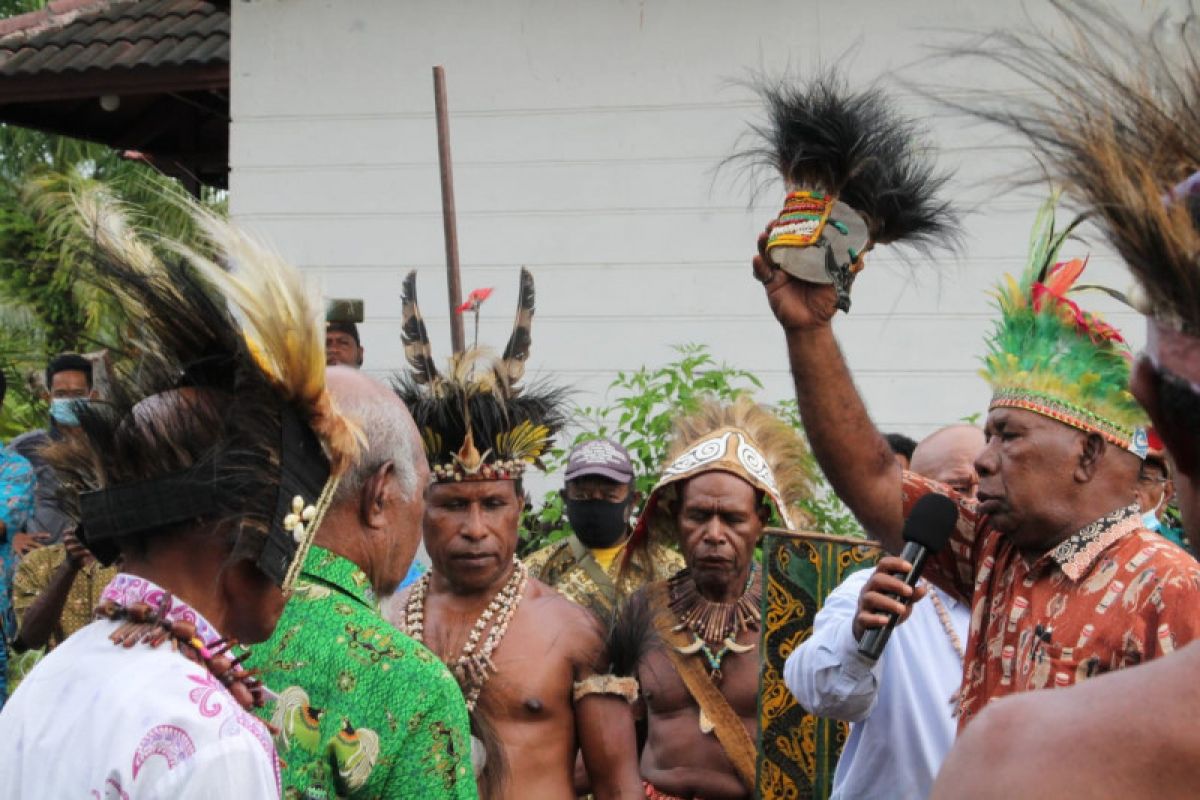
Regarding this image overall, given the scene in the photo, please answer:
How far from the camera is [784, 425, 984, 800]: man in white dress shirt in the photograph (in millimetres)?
4402

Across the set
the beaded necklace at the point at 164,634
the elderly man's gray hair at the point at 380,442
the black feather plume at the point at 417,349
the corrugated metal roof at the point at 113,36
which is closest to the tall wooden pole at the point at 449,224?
the black feather plume at the point at 417,349

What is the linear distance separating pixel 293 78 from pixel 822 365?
28.0 ft

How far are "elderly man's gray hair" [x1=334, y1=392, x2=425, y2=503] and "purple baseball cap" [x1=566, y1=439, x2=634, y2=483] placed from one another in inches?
148

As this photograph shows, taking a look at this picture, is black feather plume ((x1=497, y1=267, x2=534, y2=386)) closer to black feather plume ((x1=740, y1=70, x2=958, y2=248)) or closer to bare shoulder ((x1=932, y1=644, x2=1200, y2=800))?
black feather plume ((x1=740, y1=70, x2=958, y2=248))

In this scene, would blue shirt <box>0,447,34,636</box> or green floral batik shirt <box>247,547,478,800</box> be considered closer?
green floral batik shirt <box>247,547,478,800</box>

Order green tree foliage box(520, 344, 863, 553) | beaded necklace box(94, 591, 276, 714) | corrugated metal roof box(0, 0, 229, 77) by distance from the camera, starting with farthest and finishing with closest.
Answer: corrugated metal roof box(0, 0, 229, 77) < green tree foliage box(520, 344, 863, 553) < beaded necklace box(94, 591, 276, 714)

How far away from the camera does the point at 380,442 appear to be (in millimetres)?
3135

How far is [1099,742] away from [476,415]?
13.2 feet

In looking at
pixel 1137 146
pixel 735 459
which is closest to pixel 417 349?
pixel 735 459

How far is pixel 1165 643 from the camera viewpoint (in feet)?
10.1

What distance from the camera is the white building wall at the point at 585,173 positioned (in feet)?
34.2

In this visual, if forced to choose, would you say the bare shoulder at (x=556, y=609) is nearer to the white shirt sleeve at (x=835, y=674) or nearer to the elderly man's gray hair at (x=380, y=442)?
the white shirt sleeve at (x=835, y=674)

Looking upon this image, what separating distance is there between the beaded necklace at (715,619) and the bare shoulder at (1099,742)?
14.3 ft

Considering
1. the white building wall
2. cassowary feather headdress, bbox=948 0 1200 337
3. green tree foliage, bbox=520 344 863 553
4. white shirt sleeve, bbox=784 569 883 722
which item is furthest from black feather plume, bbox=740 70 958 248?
the white building wall
